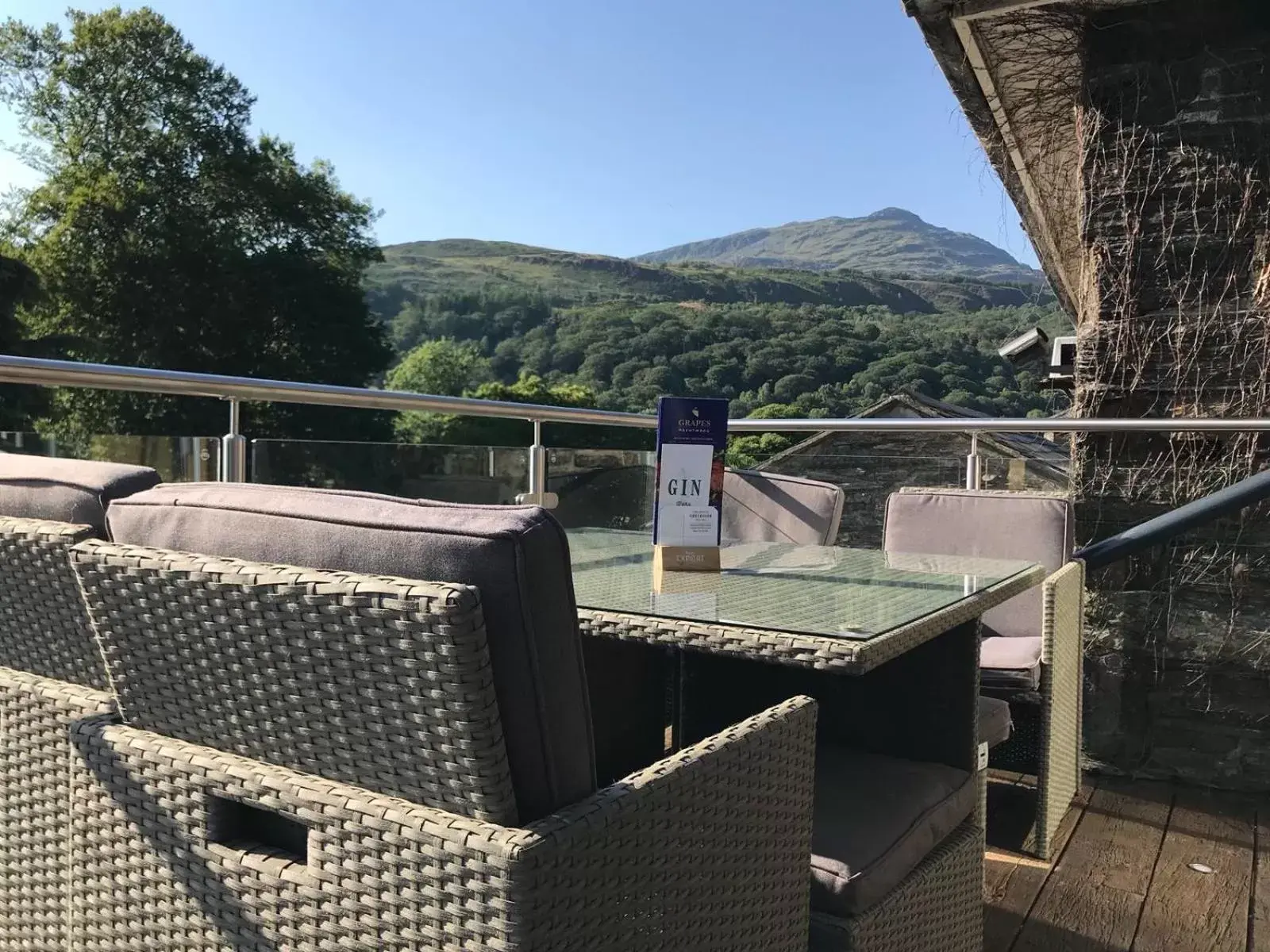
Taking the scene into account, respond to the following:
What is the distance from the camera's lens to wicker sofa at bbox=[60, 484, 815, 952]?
86cm

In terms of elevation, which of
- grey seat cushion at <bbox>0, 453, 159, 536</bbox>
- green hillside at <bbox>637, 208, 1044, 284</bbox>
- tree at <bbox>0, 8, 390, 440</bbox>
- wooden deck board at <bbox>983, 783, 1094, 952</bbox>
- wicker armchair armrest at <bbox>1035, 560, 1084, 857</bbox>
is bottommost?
wooden deck board at <bbox>983, 783, 1094, 952</bbox>

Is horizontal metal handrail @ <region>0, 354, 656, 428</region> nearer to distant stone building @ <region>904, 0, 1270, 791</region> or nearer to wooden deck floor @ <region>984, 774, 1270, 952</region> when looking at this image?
distant stone building @ <region>904, 0, 1270, 791</region>

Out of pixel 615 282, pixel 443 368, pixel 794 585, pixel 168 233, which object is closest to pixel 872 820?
pixel 794 585

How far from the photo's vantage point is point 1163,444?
2.97 m

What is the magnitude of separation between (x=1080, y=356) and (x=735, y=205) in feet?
263

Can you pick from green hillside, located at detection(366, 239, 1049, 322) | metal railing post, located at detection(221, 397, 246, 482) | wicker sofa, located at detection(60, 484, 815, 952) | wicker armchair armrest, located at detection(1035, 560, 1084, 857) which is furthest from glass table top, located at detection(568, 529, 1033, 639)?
green hillside, located at detection(366, 239, 1049, 322)

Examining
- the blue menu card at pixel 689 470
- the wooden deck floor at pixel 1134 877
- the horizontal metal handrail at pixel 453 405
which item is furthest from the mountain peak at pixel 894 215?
the blue menu card at pixel 689 470

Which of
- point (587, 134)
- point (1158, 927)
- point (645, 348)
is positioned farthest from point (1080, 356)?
point (587, 134)

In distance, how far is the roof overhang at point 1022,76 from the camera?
2977mm

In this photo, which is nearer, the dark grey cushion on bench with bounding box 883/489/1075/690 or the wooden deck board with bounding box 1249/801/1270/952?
the wooden deck board with bounding box 1249/801/1270/952

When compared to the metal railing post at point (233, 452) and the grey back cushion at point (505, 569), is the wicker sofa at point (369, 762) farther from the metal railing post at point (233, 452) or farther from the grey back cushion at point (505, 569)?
the metal railing post at point (233, 452)

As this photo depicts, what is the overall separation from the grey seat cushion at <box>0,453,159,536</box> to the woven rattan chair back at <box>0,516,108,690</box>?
0.03m

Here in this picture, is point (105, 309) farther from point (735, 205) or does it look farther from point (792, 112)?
point (735, 205)

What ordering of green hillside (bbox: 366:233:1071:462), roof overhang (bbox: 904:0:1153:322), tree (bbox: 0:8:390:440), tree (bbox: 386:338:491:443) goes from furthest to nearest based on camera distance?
tree (bbox: 386:338:491:443)
green hillside (bbox: 366:233:1071:462)
tree (bbox: 0:8:390:440)
roof overhang (bbox: 904:0:1153:322)
